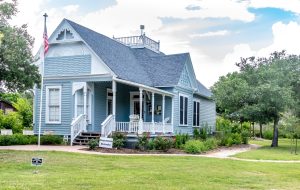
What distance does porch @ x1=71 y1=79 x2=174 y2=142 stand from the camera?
21172 mm

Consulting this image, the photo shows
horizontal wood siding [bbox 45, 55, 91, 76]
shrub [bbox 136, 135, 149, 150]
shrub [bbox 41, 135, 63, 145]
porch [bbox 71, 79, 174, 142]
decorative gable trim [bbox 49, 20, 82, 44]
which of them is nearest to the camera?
shrub [bbox 136, 135, 149, 150]

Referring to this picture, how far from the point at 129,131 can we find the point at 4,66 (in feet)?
23.1

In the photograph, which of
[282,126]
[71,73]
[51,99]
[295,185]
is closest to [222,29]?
[282,126]

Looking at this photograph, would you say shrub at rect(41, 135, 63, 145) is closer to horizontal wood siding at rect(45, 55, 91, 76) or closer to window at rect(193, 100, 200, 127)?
horizontal wood siding at rect(45, 55, 91, 76)

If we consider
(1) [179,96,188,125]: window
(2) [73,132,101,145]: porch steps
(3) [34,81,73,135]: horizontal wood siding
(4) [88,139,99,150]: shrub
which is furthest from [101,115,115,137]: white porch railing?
(1) [179,96,188,125]: window

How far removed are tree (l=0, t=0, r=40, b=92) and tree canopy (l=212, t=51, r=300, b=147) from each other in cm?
1406

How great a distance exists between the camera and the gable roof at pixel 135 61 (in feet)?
74.3

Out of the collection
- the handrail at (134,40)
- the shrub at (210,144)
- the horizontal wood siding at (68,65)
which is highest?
the handrail at (134,40)

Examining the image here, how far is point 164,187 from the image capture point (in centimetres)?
982

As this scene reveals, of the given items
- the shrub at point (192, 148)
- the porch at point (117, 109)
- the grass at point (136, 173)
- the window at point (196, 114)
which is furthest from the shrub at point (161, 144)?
the window at point (196, 114)

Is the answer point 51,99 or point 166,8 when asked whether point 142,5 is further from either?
point 51,99

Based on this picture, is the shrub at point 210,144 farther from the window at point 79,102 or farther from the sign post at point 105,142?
the window at point 79,102

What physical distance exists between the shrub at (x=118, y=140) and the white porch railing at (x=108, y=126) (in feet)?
1.59

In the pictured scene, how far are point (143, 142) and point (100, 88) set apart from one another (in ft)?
16.0
